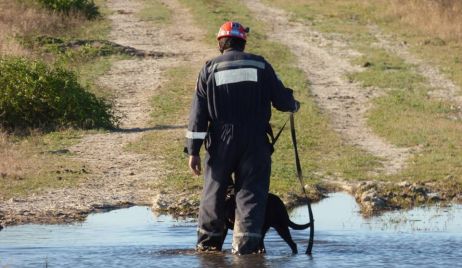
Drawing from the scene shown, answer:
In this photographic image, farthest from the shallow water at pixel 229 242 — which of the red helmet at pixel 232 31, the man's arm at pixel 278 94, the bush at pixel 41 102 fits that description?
the bush at pixel 41 102

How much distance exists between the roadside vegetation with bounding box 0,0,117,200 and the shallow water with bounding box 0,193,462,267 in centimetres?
168

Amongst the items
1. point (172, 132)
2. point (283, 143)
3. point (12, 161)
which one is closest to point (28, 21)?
point (172, 132)

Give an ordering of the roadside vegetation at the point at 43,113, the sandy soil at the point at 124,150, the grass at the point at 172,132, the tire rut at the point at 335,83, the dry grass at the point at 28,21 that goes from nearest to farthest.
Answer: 1. the sandy soil at the point at 124,150
2. the grass at the point at 172,132
3. the roadside vegetation at the point at 43,113
4. the tire rut at the point at 335,83
5. the dry grass at the point at 28,21

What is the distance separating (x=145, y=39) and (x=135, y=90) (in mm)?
6909

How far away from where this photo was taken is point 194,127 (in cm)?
784

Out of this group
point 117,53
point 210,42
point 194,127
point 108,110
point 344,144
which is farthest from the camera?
point 210,42

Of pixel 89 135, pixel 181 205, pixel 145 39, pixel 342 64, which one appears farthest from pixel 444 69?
pixel 181 205

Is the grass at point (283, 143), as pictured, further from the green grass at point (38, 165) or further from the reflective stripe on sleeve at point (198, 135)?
the reflective stripe on sleeve at point (198, 135)

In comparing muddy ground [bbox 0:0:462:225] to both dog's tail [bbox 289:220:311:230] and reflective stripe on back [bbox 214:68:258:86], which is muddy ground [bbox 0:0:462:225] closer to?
dog's tail [bbox 289:220:311:230]

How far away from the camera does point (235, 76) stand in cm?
783

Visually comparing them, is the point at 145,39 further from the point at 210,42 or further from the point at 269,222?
the point at 269,222

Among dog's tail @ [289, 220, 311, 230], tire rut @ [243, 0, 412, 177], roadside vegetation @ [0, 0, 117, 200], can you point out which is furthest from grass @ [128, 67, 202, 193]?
dog's tail @ [289, 220, 311, 230]

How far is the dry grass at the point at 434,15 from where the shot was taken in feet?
85.6

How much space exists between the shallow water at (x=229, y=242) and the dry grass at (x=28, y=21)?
1314 cm
